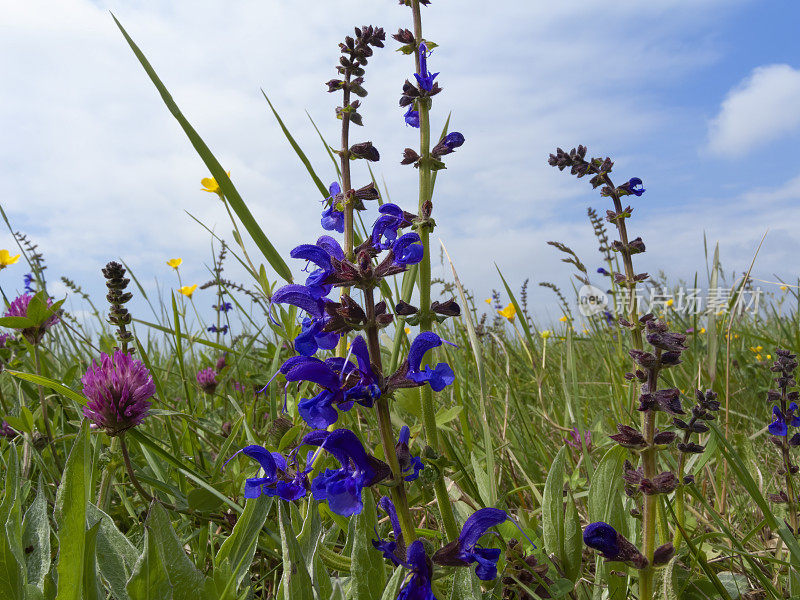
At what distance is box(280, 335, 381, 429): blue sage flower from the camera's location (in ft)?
4.46

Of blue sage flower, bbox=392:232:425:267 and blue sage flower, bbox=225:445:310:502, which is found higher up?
blue sage flower, bbox=392:232:425:267

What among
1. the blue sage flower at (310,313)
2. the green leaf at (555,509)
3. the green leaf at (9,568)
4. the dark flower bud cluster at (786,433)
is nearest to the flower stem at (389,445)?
the blue sage flower at (310,313)

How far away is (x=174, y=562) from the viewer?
1.29 metres

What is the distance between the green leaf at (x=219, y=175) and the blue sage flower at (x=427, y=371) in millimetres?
682

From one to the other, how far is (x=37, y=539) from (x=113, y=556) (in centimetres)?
25

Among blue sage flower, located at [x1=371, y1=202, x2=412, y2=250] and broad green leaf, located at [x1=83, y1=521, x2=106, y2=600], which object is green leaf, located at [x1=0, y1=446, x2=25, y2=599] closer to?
broad green leaf, located at [x1=83, y1=521, x2=106, y2=600]

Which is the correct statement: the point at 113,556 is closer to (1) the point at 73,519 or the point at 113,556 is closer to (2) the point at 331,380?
(1) the point at 73,519

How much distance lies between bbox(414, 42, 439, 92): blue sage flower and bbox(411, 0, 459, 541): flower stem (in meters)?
0.01

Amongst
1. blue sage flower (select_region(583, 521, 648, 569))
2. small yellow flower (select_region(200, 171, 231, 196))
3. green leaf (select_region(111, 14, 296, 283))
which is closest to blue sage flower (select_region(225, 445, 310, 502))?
green leaf (select_region(111, 14, 296, 283))

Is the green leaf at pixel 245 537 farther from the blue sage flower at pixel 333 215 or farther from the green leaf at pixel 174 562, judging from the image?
the blue sage flower at pixel 333 215

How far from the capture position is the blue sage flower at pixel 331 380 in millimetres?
1359

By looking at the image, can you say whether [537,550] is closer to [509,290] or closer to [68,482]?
[509,290]

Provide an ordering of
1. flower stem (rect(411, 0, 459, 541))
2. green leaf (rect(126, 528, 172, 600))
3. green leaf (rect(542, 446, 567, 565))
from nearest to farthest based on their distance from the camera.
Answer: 1. green leaf (rect(126, 528, 172, 600))
2. flower stem (rect(411, 0, 459, 541))
3. green leaf (rect(542, 446, 567, 565))

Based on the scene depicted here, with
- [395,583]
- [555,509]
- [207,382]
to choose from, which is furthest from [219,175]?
[207,382]
